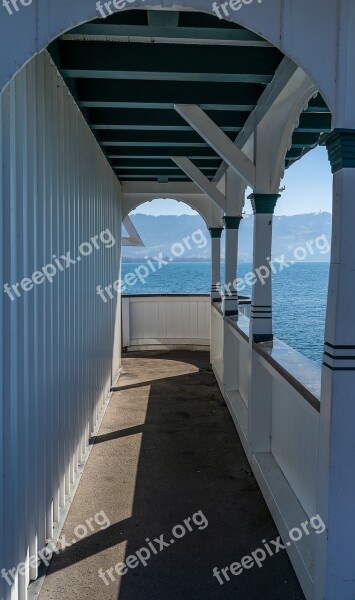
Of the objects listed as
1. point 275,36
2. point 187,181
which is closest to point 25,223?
point 275,36

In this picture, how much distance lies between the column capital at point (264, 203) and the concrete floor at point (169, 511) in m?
2.13

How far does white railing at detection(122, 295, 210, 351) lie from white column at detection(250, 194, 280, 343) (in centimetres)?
496

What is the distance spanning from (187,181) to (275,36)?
569 cm

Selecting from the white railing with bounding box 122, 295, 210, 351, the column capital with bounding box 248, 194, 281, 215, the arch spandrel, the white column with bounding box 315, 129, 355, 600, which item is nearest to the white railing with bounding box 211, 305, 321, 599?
the white column with bounding box 315, 129, 355, 600

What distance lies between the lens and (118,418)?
5.05 meters

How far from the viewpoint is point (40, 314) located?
2.47 metres

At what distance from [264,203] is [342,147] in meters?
1.85

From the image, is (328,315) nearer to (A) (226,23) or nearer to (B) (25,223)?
(B) (25,223)

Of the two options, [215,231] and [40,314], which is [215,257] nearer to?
[215,231]

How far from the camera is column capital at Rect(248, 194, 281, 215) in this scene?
147 inches

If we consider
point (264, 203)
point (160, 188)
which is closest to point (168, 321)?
point (160, 188)

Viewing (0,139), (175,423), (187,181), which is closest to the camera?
(0,139)

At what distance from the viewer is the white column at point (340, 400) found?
6.44ft

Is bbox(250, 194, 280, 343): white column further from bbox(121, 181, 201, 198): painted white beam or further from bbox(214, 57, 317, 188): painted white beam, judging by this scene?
bbox(121, 181, 201, 198): painted white beam
